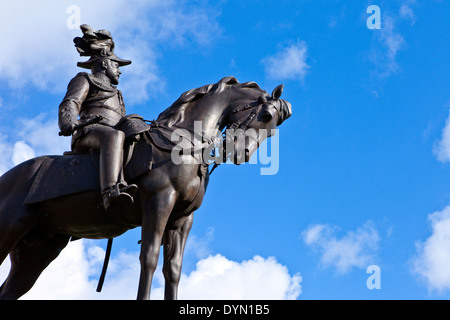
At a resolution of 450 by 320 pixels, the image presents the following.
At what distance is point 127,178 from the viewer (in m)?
10.7

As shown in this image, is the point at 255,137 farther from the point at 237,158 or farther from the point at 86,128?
the point at 86,128

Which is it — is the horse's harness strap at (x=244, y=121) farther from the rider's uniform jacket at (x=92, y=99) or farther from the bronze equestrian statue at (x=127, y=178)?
the rider's uniform jacket at (x=92, y=99)

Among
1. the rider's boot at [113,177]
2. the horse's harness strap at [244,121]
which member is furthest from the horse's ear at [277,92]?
the rider's boot at [113,177]

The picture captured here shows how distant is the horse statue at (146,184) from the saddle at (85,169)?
1cm

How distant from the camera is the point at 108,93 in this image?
1191cm

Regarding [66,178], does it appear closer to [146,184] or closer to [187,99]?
[146,184]

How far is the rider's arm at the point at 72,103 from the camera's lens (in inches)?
441

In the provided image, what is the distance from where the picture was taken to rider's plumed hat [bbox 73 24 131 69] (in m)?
12.3

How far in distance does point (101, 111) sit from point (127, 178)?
1.50m

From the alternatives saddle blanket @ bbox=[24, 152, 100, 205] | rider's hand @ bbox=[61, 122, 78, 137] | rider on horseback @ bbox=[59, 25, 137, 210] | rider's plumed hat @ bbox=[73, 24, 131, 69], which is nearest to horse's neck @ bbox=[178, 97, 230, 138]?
rider on horseback @ bbox=[59, 25, 137, 210]

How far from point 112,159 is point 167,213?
1007 mm

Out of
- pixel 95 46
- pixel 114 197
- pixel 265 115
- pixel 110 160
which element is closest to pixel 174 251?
pixel 114 197
